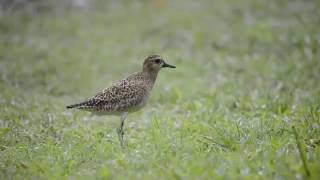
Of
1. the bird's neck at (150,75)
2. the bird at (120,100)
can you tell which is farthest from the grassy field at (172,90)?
the bird's neck at (150,75)

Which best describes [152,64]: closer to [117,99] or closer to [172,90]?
[117,99]

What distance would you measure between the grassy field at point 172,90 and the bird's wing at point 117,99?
43 cm

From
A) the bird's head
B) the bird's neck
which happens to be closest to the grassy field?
the bird's neck

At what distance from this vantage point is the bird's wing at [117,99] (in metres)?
9.04

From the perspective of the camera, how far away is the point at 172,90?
41.2 feet

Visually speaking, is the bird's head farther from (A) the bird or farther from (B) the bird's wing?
(B) the bird's wing

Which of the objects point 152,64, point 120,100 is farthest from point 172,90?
point 120,100

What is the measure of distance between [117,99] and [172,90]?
360 cm

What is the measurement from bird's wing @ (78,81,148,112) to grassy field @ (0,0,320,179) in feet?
1.42

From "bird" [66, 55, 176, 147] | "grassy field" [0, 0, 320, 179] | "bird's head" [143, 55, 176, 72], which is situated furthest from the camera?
"bird's head" [143, 55, 176, 72]

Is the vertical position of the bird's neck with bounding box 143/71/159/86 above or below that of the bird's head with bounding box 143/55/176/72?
below

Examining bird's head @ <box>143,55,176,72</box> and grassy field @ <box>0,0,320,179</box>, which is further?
bird's head @ <box>143,55,176,72</box>

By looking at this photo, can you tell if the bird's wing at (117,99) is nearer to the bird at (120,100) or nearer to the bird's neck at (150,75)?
the bird at (120,100)

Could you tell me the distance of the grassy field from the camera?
291 inches
